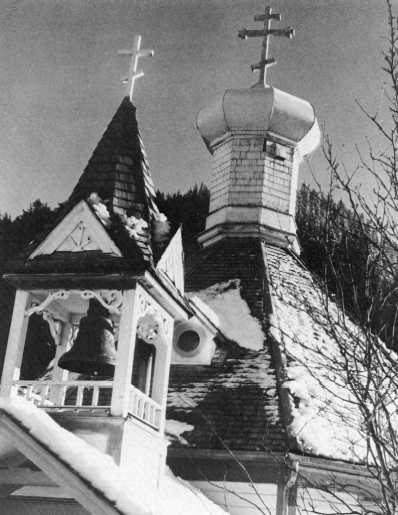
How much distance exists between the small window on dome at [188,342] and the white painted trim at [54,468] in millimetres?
5883

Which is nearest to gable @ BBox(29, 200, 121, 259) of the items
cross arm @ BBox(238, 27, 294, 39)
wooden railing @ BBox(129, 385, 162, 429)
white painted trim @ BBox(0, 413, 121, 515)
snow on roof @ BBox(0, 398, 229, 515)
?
wooden railing @ BBox(129, 385, 162, 429)

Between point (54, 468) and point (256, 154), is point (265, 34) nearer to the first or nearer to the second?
point (256, 154)

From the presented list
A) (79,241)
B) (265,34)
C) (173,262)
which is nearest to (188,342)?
(173,262)

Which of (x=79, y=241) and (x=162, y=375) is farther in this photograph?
(x=162, y=375)

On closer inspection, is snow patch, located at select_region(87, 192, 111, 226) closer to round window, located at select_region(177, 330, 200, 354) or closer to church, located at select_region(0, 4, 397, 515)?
church, located at select_region(0, 4, 397, 515)

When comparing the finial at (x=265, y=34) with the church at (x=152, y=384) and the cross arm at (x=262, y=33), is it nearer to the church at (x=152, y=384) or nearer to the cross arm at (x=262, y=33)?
the cross arm at (x=262, y=33)

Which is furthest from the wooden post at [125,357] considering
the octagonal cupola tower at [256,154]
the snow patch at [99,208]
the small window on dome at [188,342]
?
the octagonal cupola tower at [256,154]

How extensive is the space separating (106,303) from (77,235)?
880 millimetres

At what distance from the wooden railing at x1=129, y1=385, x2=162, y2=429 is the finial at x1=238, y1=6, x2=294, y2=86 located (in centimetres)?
1220

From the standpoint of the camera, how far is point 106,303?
9.77 meters

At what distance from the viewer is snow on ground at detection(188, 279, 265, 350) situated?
1358 centimetres

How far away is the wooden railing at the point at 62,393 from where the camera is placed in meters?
9.25

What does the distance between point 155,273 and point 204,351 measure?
150 inches

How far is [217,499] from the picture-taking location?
11.2 m
